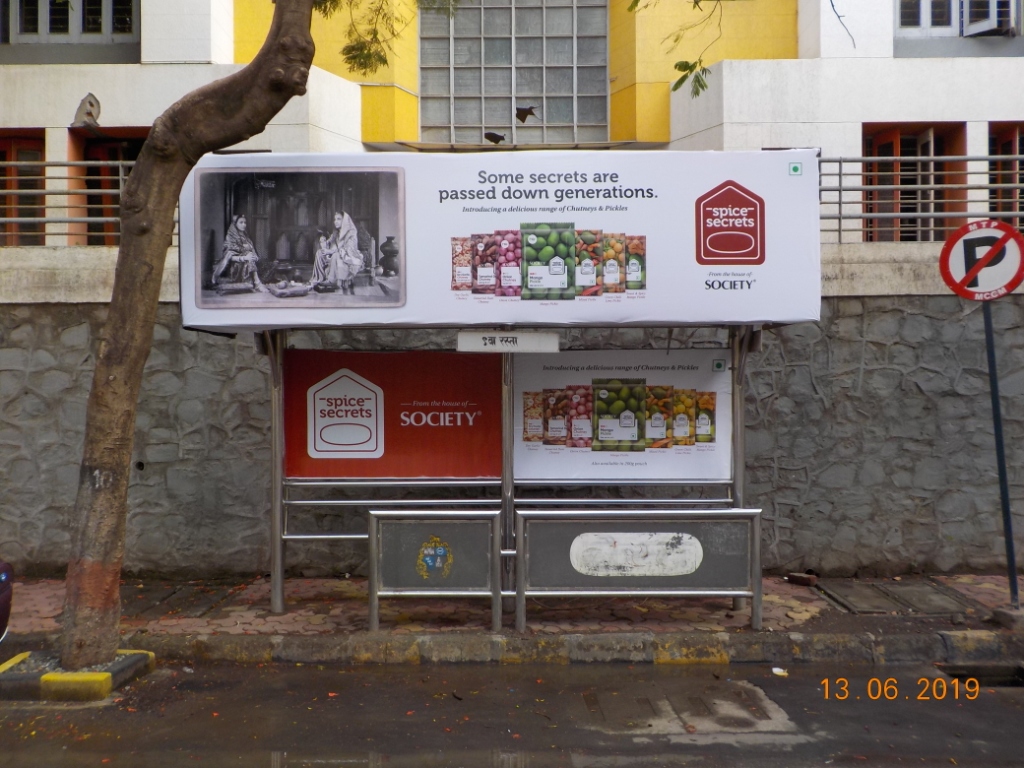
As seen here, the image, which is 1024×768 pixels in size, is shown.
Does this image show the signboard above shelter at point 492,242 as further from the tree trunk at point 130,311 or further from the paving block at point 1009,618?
the paving block at point 1009,618

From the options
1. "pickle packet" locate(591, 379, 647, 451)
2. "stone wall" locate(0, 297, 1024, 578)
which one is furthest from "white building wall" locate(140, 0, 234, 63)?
"pickle packet" locate(591, 379, 647, 451)

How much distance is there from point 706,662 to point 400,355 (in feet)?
10.6

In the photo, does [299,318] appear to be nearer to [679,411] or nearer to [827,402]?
[679,411]

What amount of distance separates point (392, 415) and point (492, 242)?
1.73 m

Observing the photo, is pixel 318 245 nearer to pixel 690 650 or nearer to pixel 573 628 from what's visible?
pixel 573 628

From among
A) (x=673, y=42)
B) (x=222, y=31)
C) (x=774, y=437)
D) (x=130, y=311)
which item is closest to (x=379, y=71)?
(x=222, y=31)

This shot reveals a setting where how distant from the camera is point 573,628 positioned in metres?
6.60

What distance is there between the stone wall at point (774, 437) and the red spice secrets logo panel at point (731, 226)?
1940 mm

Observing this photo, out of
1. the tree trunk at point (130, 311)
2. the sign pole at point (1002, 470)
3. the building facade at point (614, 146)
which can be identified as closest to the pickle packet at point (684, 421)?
the building facade at point (614, 146)

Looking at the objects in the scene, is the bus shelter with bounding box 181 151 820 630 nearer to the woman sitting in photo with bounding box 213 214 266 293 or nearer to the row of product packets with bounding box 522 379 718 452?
the woman sitting in photo with bounding box 213 214 266 293

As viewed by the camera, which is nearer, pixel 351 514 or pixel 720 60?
pixel 351 514

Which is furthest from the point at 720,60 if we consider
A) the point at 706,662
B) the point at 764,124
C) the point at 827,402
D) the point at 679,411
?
the point at 706,662

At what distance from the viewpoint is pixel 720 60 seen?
12617 mm

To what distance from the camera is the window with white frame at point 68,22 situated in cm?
1248
